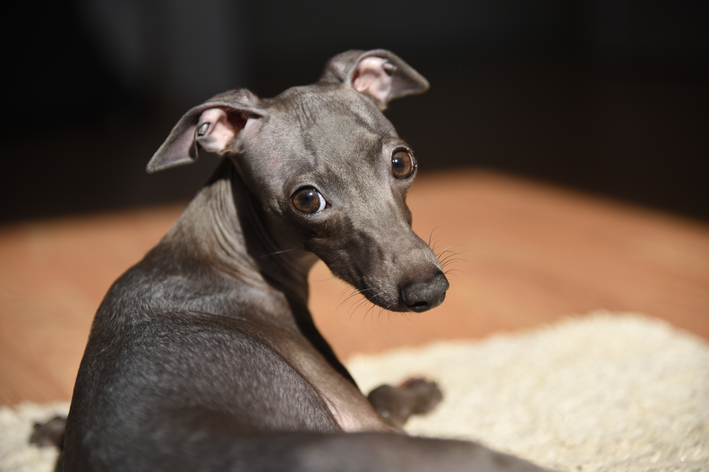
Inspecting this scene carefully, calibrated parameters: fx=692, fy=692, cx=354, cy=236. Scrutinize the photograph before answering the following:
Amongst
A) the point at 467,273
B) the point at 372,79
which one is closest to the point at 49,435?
the point at 372,79

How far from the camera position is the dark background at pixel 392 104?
668 centimetres

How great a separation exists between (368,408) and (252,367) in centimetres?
49

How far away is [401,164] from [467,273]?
224 cm

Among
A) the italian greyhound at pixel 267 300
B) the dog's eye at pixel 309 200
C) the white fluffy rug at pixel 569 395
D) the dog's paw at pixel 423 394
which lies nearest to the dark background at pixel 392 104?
the white fluffy rug at pixel 569 395

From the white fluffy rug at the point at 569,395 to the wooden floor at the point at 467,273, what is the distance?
0.22m

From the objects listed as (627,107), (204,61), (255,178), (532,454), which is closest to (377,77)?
(255,178)

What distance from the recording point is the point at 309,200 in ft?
6.65

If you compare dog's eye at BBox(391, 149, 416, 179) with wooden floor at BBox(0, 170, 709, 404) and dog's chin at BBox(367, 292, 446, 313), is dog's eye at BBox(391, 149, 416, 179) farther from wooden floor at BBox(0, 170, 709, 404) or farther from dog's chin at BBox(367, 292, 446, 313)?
wooden floor at BBox(0, 170, 709, 404)

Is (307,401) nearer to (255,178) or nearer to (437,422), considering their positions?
(255,178)

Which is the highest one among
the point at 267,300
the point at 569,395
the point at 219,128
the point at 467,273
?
the point at 219,128

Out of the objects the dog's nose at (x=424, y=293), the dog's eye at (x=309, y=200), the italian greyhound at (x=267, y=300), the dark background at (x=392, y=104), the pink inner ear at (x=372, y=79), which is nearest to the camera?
the italian greyhound at (x=267, y=300)

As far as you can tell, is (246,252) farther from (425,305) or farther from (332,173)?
(425,305)

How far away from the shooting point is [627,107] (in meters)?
8.74

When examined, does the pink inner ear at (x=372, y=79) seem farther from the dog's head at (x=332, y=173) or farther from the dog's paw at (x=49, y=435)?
the dog's paw at (x=49, y=435)
